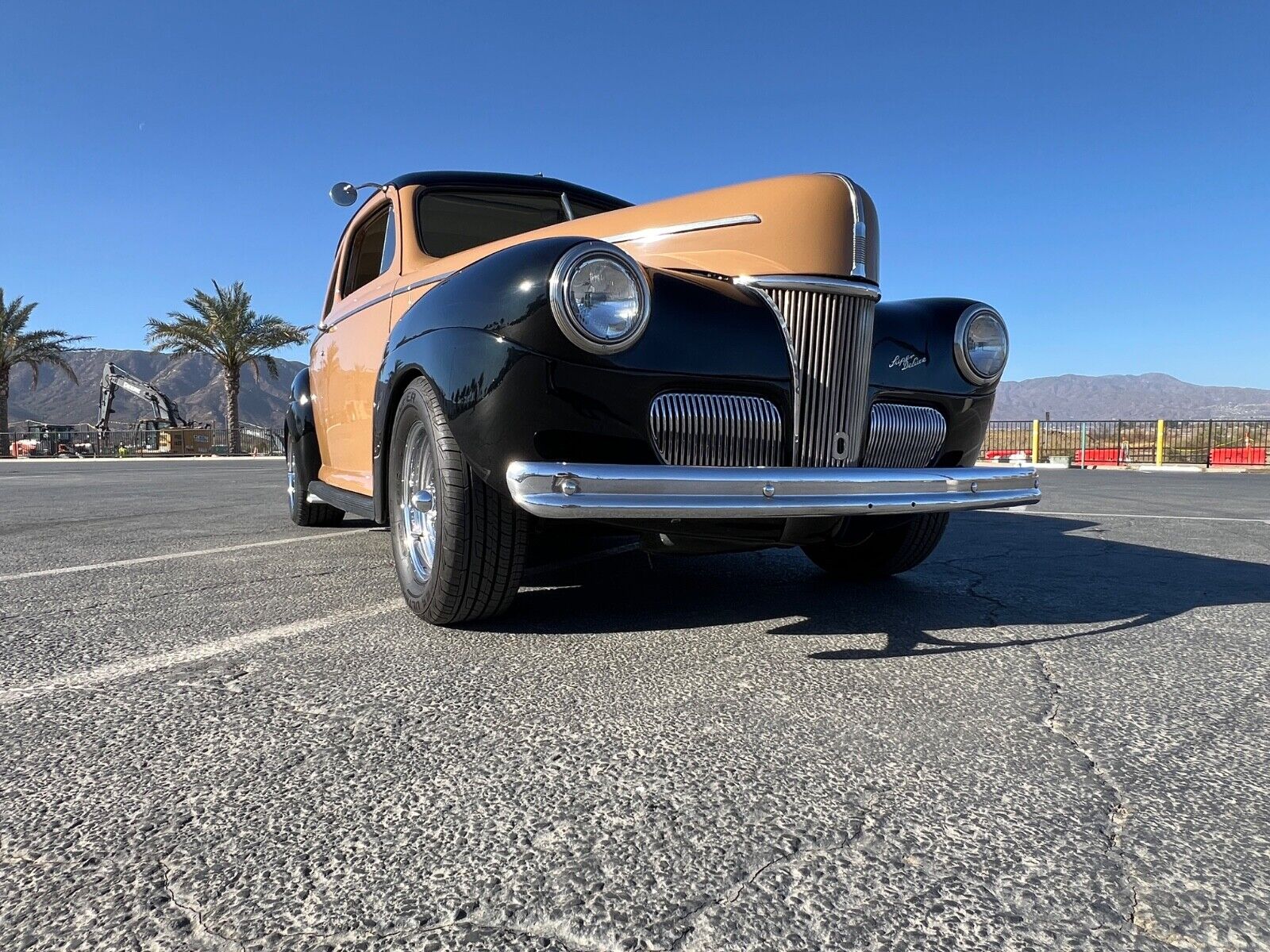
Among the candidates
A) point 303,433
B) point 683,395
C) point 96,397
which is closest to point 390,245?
point 303,433

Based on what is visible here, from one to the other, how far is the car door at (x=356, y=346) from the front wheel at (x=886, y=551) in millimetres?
1962

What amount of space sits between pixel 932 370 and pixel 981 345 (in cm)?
30

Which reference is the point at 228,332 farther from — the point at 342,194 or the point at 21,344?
the point at 342,194

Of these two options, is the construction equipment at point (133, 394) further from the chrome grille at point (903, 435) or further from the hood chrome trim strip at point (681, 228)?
the chrome grille at point (903, 435)

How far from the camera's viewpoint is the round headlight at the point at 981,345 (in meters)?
2.90

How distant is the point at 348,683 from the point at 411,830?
755mm

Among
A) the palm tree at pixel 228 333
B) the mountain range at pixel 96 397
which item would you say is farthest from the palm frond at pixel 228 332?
the mountain range at pixel 96 397

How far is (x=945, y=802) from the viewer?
1.33m

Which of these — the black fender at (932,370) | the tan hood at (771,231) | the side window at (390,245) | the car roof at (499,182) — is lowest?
the black fender at (932,370)

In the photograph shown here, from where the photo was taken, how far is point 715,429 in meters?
2.28

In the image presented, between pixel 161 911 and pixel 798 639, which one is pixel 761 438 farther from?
pixel 161 911

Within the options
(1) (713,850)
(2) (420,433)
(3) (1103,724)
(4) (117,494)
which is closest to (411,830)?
(1) (713,850)

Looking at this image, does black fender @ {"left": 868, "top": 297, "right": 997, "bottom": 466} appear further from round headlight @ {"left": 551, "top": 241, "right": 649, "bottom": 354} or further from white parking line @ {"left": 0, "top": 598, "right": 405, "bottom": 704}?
white parking line @ {"left": 0, "top": 598, "right": 405, "bottom": 704}

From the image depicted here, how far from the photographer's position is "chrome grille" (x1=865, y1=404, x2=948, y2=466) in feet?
8.64
